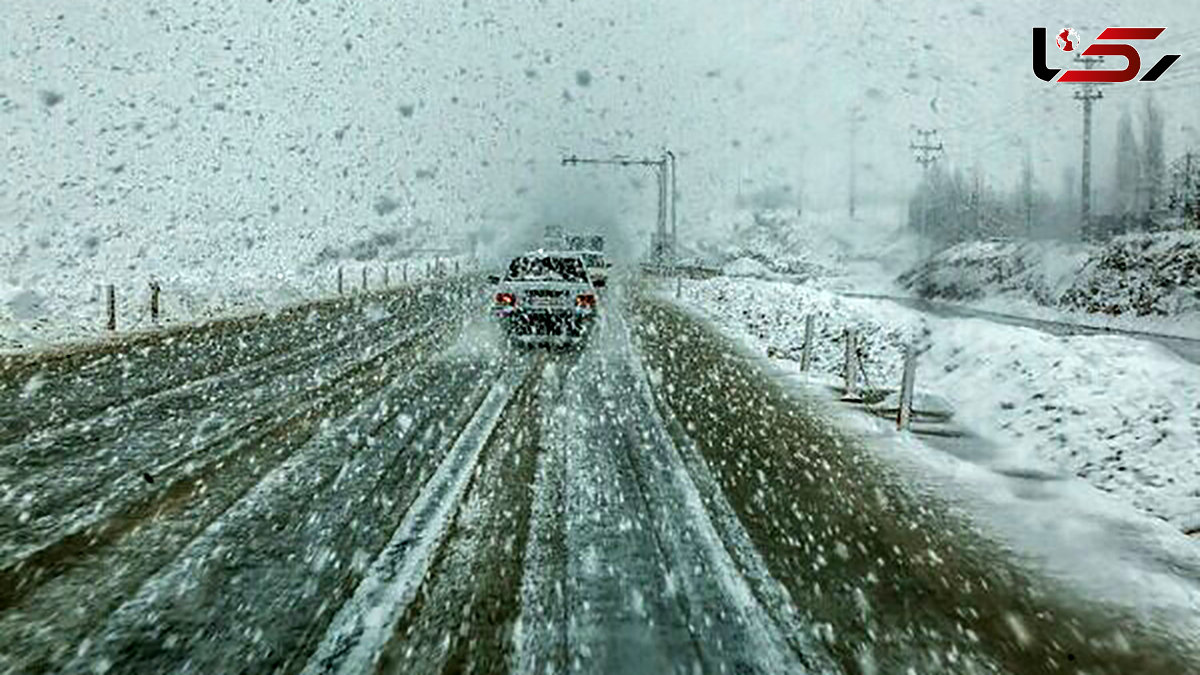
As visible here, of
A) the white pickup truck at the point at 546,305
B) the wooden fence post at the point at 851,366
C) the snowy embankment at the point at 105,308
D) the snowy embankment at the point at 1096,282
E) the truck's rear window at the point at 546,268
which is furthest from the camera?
the snowy embankment at the point at 1096,282

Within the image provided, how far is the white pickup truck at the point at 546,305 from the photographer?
61.6 feet

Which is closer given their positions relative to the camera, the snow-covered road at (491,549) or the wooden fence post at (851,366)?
the snow-covered road at (491,549)

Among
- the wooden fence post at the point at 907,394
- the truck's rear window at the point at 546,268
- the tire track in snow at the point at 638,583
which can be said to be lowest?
the tire track in snow at the point at 638,583

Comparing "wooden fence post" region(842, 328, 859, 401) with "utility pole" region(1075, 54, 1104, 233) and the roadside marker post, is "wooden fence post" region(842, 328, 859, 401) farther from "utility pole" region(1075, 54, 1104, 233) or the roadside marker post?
"utility pole" region(1075, 54, 1104, 233)

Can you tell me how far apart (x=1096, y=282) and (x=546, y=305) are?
1247 inches

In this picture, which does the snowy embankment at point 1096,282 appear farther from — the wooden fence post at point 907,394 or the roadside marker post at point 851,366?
the wooden fence post at point 907,394

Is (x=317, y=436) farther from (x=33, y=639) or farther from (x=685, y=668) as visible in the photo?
(x=685, y=668)

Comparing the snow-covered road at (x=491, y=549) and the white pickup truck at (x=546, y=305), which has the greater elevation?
the white pickup truck at (x=546, y=305)

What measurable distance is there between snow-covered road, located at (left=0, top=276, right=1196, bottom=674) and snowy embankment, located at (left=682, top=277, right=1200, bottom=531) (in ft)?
6.71

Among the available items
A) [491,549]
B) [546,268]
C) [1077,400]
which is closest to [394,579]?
[491,549]

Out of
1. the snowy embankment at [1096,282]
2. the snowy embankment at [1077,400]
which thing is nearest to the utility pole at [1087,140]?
the snowy embankment at [1096,282]

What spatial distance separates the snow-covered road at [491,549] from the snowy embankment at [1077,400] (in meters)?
2.04

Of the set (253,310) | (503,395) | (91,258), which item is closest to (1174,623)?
(503,395)

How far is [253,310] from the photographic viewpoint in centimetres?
2709
